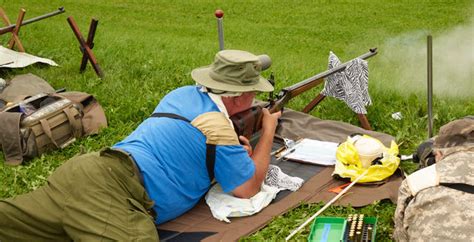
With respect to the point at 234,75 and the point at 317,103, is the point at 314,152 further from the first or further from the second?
the point at 234,75

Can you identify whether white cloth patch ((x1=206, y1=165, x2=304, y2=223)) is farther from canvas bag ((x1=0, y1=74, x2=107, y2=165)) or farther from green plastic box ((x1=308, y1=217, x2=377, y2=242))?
canvas bag ((x1=0, y1=74, x2=107, y2=165))

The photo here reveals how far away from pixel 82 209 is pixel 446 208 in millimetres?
2307

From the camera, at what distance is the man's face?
5.13 meters

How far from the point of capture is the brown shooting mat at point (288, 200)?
5078mm

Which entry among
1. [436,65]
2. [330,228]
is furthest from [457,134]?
[436,65]

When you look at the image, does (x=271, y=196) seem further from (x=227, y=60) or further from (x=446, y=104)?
(x=446, y=104)

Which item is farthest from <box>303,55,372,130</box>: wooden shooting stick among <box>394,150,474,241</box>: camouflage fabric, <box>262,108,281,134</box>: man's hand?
<box>394,150,474,241</box>: camouflage fabric

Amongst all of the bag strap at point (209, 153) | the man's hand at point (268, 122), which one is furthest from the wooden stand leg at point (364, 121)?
the bag strap at point (209, 153)

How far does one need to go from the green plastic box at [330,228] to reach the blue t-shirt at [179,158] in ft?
2.11

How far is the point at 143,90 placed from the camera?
27.8ft

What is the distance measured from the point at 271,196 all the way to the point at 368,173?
92cm

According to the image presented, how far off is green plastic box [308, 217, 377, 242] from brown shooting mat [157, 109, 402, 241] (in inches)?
16.2

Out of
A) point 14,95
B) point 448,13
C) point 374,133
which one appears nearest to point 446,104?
point 374,133

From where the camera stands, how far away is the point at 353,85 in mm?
7227
